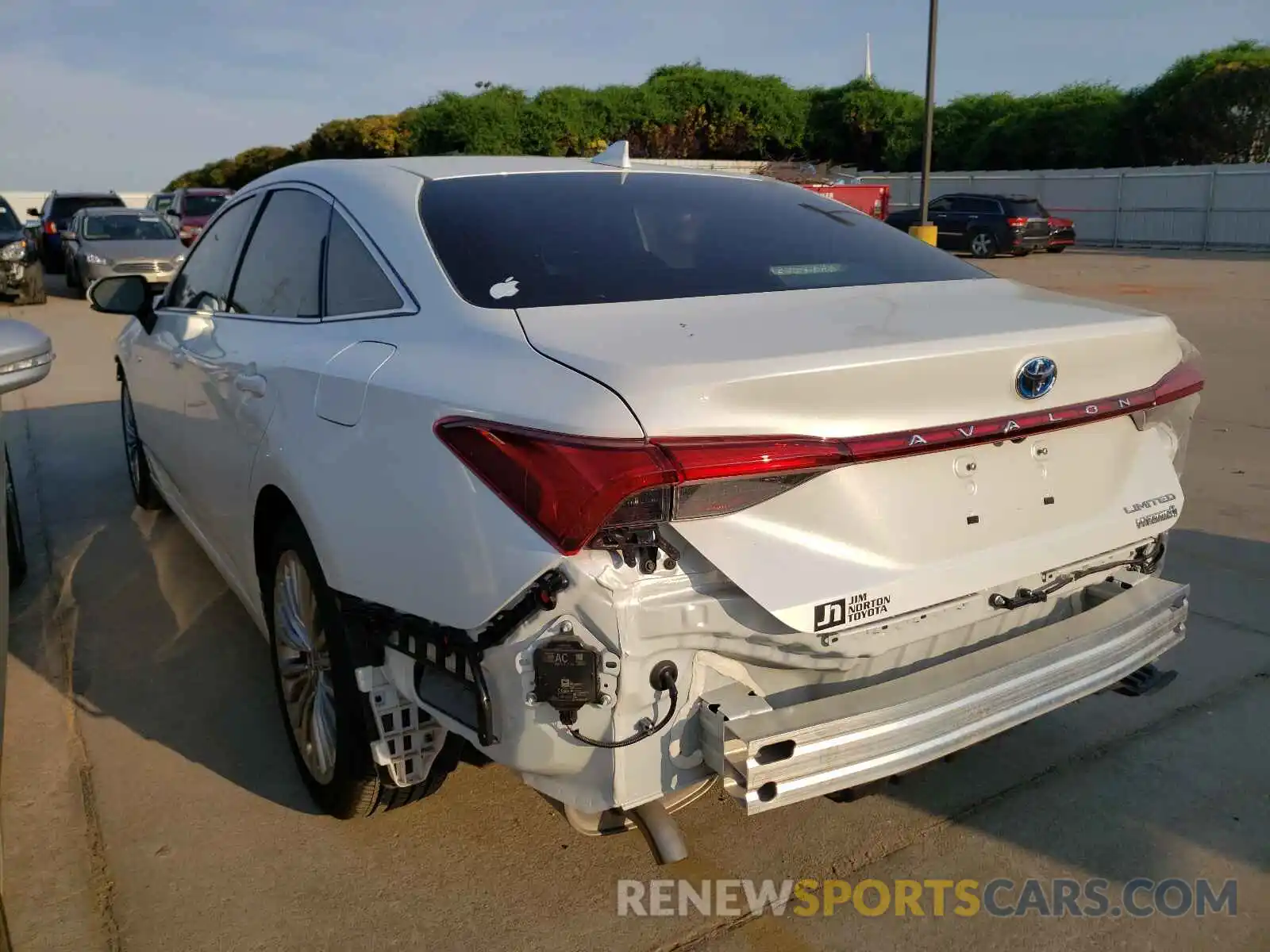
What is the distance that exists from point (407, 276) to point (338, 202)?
597 millimetres

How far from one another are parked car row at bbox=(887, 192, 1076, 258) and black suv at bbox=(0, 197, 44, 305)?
58.2 ft

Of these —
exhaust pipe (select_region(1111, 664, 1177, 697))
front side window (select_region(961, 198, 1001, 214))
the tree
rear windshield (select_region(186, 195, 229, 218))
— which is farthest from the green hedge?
exhaust pipe (select_region(1111, 664, 1177, 697))

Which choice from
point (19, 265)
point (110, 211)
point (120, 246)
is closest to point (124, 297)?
point (19, 265)

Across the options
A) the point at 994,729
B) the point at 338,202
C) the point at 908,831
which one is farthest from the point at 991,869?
the point at 338,202

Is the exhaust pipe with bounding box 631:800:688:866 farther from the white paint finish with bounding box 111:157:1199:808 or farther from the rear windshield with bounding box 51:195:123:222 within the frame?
the rear windshield with bounding box 51:195:123:222

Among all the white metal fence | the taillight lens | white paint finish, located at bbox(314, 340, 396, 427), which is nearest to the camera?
the taillight lens

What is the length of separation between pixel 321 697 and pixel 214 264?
2041mm

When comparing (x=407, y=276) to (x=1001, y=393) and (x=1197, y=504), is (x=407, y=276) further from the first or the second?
(x=1197, y=504)

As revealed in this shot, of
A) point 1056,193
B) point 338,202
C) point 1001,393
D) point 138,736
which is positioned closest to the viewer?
point 1001,393

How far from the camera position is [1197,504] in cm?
568

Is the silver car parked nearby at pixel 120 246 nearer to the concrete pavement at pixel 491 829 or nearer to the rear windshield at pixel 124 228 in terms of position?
the rear windshield at pixel 124 228

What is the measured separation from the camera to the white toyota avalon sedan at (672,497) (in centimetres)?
197

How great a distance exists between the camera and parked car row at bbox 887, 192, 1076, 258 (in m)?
25.4
